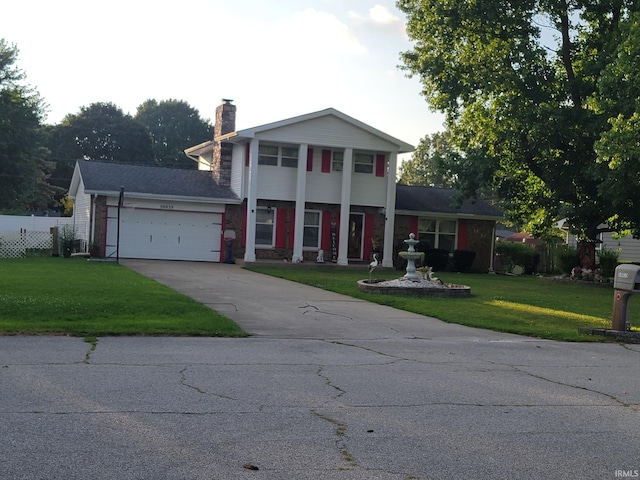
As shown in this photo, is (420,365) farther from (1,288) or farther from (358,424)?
(1,288)

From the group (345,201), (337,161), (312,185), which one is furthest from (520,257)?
(312,185)

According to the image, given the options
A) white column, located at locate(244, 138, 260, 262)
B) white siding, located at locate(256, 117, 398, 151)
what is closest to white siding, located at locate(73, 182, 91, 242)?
white column, located at locate(244, 138, 260, 262)

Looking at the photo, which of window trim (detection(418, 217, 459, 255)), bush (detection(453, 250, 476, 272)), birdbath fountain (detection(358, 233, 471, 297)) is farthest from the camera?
window trim (detection(418, 217, 459, 255))

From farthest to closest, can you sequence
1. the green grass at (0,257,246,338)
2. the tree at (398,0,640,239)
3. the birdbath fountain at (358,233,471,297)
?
the tree at (398,0,640,239), the birdbath fountain at (358,233,471,297), the green grass at (0,257,246,338)

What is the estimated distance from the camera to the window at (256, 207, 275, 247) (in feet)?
106

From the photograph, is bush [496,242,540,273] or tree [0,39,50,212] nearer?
bush [496,242,540,273]

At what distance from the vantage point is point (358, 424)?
21.2 feet

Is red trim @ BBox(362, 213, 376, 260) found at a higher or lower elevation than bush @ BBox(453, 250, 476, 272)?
higher

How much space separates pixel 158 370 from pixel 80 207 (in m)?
27.1

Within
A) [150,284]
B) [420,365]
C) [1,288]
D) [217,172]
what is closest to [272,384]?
[420,365]

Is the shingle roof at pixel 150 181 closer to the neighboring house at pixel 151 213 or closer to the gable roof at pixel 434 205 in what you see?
the neighboring house at pixel 151 213

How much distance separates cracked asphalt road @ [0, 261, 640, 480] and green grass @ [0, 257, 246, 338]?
65cm

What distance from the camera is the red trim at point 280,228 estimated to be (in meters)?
32.4

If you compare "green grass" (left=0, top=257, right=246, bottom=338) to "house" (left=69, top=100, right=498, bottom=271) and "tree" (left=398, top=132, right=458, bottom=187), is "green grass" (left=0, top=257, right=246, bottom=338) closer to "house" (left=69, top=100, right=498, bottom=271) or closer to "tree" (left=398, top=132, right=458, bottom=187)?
"house" (left=69, top=100, right=498, bottom=271)
